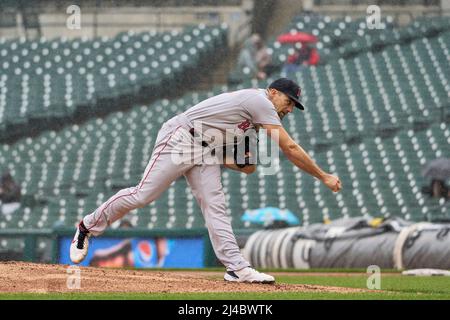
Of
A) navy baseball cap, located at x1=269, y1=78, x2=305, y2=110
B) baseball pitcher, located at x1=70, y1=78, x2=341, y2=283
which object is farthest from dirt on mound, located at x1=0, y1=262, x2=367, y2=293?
navy baseball cap, located at x1=269, y1=78, x2=305, y2=110

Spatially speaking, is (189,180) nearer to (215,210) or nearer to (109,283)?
(215,210)

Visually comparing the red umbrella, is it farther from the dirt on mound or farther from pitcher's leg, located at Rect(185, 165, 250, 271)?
pitcher's leg, located at Rect(185, 165, 250, 271)

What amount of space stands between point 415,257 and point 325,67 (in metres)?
10.3

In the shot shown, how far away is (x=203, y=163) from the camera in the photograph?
6.84m

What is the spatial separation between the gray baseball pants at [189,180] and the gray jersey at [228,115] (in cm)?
8

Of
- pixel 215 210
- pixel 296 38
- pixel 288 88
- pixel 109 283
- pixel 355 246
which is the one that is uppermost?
pixel 296 38

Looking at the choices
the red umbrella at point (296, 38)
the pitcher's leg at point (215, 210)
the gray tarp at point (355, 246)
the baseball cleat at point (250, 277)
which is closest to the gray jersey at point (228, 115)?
the pitcher's leg at point (215, 210)

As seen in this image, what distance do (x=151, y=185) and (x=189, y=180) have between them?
0.29 meters

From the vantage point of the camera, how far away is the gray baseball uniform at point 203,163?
6.79m

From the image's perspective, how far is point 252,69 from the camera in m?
22.0

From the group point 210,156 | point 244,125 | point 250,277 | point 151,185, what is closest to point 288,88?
point 244,125

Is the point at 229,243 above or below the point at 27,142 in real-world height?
below
